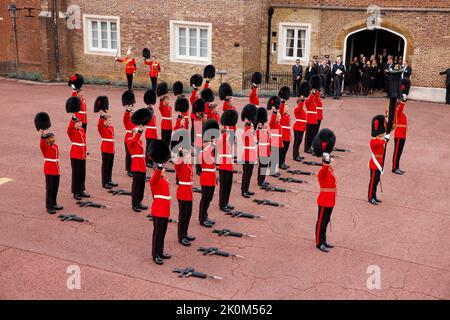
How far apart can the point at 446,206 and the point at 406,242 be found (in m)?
2.03

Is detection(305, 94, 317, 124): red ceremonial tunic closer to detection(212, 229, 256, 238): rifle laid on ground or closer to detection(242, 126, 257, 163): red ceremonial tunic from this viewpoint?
detection(242, 126, 257, 163): red ceremonial tunic

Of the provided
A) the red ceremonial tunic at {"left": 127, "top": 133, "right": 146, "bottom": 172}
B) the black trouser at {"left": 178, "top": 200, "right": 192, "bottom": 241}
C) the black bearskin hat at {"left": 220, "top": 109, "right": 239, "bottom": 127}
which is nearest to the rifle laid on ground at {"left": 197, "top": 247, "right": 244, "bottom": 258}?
the black trouser at {"left": 178, "top": 200, "right": 192, "bottom": 241}

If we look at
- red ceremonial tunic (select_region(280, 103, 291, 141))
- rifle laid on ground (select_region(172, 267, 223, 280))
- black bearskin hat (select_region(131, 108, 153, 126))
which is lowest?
rifle laid on ground (select_region(172, 267, 223, 280))

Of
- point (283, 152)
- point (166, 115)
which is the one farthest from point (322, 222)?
point (166, 115)

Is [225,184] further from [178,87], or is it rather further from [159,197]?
[178,87]

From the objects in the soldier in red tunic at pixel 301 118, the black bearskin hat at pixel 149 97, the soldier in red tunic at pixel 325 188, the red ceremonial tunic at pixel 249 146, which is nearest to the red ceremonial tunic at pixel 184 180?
the soldier in red tunic at pixel 325 188

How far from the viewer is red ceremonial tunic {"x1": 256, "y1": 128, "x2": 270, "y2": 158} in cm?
1105

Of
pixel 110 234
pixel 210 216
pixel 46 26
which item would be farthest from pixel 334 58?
pixel 110 234

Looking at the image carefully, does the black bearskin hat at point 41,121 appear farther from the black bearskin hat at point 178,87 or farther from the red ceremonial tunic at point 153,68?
the red ceremonial tunic at point 153,68

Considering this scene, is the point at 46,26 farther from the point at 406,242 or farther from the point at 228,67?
the point at 406,242

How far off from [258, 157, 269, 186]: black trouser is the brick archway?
1145 centimetres

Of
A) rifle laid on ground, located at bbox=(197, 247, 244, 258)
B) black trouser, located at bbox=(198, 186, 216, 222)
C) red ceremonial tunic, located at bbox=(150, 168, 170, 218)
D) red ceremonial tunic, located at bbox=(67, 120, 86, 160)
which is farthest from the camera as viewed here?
red ceremonial tunic, located at bbox=(67, 120, 86, 160)

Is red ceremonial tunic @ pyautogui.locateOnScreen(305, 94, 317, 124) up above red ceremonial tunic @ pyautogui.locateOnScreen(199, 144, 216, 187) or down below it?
above

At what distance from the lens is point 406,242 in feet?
28.6
